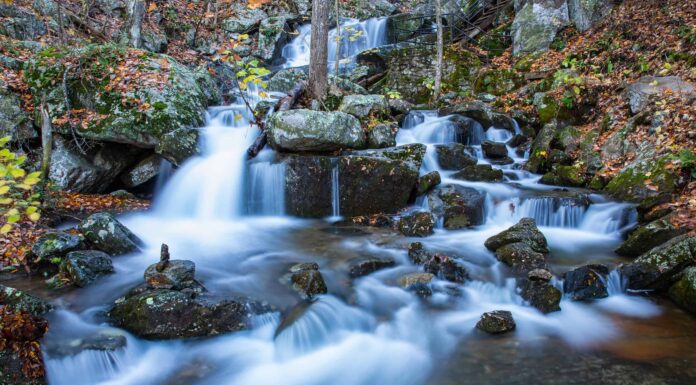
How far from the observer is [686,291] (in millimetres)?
4473

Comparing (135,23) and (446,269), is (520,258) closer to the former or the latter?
(446,269)

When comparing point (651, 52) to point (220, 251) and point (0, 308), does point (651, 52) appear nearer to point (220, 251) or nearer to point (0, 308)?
point (220, 251)

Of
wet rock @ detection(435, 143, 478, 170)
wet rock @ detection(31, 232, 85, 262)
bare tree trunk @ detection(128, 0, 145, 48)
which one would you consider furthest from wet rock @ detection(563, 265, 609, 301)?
bare tree trunk @ detection(128, 0, 145, 48)

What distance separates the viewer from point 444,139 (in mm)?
10172

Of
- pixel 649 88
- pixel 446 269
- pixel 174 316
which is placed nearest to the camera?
pixel 174 316

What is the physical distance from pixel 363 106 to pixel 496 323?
5932 millimetres

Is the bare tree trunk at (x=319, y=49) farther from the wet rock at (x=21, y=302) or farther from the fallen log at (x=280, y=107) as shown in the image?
the wet rock at (x=21, y=302)

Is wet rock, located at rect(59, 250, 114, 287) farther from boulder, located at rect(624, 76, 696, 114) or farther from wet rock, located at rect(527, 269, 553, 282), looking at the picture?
boulder, located at rect(624, 76, 696, 114)

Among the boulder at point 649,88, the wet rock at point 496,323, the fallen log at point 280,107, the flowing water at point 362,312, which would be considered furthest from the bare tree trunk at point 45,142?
the boulder at point 649,88

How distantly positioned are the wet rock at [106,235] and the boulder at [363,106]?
16.4 ft

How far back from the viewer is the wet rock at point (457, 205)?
7.34 metres

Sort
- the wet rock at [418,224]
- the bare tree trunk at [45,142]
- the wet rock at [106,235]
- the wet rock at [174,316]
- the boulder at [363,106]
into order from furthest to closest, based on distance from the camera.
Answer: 1. the boulder at [363,106]
2. the bare tree trunk at [45,142]
3. the wet rock at [418,224]
4. the wet rock at [106,235]
5. the wet rock at [174,316]

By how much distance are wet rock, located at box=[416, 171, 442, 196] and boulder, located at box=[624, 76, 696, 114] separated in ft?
14.2

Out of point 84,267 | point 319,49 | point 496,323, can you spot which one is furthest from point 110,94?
point 496,323
